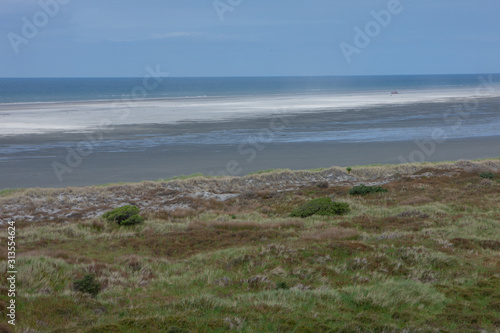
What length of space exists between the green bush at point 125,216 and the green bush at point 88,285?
8.54 m

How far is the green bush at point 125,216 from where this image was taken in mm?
17373

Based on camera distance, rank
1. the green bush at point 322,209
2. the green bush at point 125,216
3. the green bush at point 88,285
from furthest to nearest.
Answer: the green bush at point 322,209
the green bush at point 125,216
the green bush at point 88,285

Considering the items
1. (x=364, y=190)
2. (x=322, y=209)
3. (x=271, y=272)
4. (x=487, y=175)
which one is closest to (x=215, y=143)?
(x=364, y=190)

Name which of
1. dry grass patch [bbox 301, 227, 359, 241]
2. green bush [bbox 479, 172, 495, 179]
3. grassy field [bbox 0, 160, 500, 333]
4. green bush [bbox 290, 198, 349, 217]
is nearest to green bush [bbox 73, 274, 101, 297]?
grassy field [bbox 0, 160, 500, 333]

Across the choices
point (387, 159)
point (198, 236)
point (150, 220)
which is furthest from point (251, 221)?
point (387, 159)

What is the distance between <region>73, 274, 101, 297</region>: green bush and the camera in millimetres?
8620

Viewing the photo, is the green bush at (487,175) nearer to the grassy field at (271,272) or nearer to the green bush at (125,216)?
the grassy field at (271,272)

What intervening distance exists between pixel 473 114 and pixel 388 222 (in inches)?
2713

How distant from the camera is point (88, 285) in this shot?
8688 mm

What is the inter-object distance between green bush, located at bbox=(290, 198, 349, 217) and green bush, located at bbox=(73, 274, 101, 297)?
1101cm

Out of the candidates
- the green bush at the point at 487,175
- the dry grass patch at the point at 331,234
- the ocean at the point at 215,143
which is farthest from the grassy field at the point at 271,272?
the ocean at the point at 215,143

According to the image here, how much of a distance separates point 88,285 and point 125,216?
926cm

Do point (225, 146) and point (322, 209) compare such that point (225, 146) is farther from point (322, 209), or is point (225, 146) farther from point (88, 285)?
point (88, 285)

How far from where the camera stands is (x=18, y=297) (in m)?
7.86
